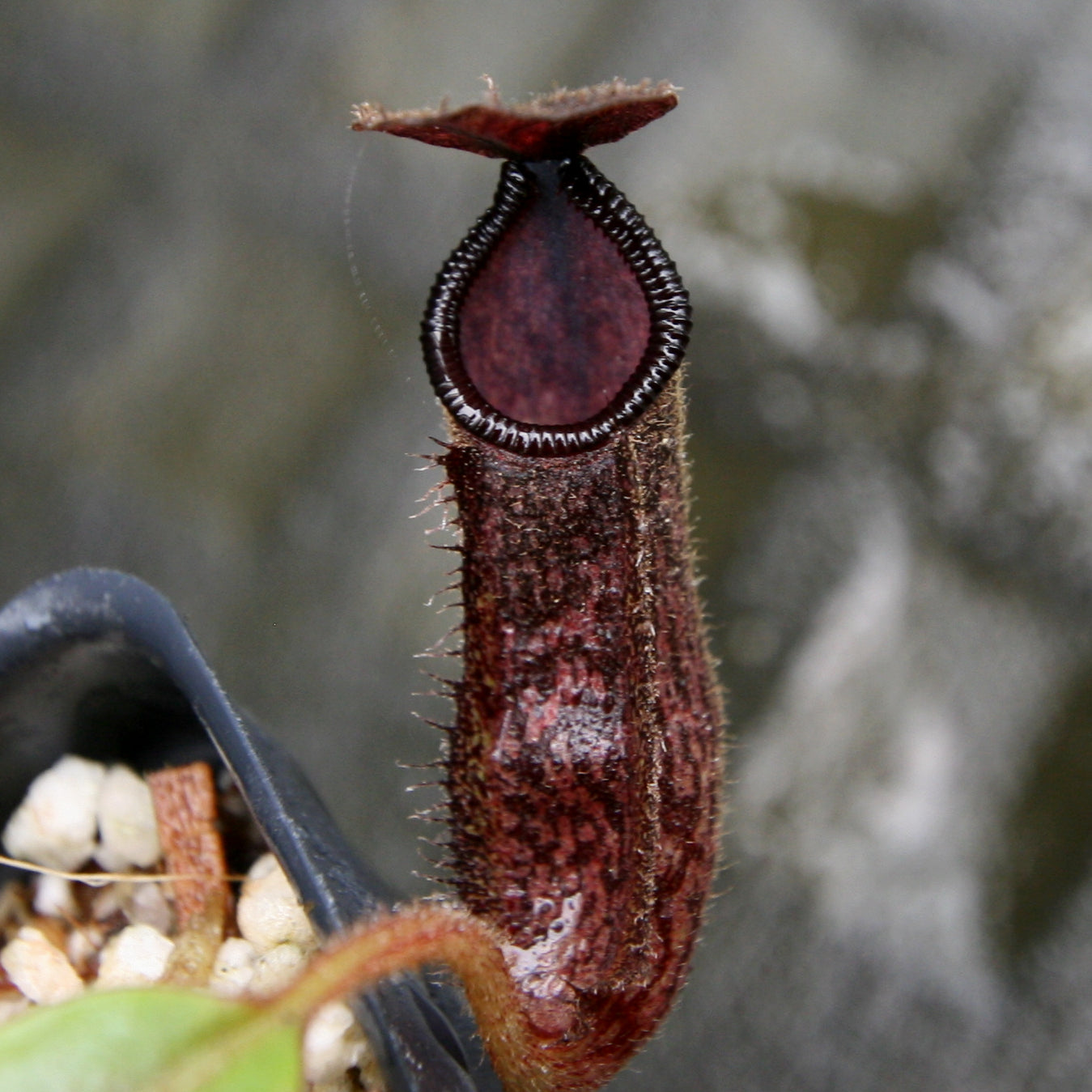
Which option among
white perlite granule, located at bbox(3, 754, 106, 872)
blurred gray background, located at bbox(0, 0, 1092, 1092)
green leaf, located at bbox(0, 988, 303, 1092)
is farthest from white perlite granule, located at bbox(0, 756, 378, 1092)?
blurred gray background, located at bbox(0, 0, 1092, 1092)

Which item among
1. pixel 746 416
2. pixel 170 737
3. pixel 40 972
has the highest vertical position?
pixel 746 416

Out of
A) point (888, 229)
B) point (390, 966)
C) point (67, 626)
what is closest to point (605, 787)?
point (390, 966)

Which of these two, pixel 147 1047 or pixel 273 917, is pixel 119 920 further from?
pixel 147 1047

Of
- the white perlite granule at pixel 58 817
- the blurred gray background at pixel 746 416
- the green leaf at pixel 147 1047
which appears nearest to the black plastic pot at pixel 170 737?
the white perlite granule at pixel 58 817

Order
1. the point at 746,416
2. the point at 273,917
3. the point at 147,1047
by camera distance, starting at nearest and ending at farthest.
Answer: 1. the point at 147,1047
2. the point at 273,917
3. the point at 746,416

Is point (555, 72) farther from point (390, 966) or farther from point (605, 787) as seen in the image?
point (390, 966)

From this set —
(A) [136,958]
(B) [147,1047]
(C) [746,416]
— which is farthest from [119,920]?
(C) [746,416]
